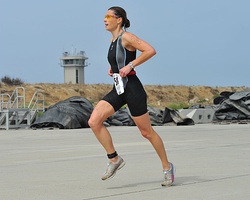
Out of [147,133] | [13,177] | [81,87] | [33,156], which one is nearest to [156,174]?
[147,133]

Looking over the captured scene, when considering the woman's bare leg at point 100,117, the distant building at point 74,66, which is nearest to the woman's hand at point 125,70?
the woman's bare leg at point 100,117

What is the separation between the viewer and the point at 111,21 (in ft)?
26.5

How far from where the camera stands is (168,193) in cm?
725

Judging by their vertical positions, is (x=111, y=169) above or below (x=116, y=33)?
below

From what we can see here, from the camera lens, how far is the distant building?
443 ft

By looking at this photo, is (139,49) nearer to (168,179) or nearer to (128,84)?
(128,84)

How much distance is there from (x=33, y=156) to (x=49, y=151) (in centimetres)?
135

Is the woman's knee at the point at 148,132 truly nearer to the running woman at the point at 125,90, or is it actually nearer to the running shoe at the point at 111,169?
the running woman at the point at 125,90

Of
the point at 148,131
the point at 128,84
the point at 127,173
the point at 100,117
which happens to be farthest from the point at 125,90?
the point at 127,173

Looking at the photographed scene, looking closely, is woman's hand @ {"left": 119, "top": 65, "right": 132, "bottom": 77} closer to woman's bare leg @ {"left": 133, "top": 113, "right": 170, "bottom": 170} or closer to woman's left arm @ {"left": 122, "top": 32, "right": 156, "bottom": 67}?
woman's left arm @ {"left": 122, "top": 32, "right": 156, "bottom": 67}

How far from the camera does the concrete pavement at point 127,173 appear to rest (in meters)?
7.24

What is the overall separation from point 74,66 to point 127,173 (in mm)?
126074

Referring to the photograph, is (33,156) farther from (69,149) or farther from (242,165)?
(242,165)

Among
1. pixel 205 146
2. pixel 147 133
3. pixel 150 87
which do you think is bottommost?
pixel 150 87
